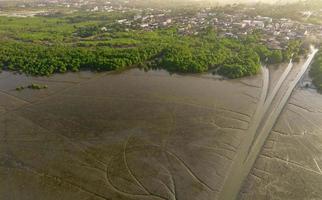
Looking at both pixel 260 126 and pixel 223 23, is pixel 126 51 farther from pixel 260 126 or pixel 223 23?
pixel 223 23

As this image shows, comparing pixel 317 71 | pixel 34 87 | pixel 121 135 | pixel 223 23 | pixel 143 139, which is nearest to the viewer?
pixel 143 139

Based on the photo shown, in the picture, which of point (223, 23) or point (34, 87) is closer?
point (34, 87)

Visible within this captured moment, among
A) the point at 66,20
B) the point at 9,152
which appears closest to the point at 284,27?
the point at 66,20

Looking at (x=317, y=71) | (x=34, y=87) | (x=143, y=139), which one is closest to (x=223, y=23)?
(x=317, y=71)

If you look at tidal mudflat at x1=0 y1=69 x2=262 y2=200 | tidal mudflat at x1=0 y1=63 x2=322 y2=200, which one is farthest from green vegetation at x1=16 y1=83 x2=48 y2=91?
tidal mudflat at x1=0 y1=69 x2=262 y2=200

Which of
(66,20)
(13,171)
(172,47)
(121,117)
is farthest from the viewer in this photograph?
(66,20)

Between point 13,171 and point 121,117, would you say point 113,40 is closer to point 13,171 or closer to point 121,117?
point 121,117
